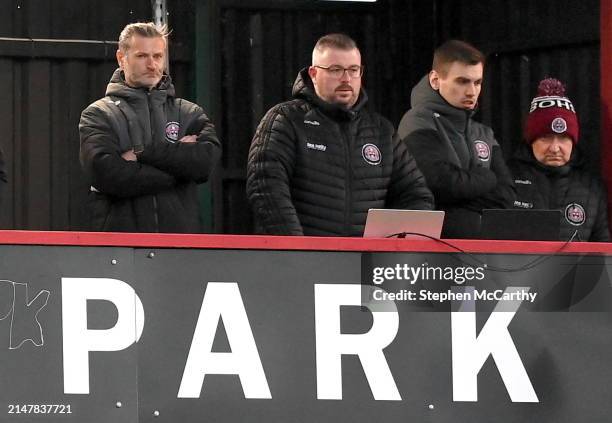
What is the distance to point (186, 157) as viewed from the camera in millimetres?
7430

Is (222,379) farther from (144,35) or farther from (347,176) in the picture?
(144,35)

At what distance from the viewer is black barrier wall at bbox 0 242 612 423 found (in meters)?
6.41

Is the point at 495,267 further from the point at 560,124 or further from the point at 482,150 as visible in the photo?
the point at 560,124

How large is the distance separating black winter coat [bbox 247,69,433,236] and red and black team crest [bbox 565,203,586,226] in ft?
2.93

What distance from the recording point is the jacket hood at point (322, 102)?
24.4 ft

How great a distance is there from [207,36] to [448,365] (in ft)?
12.3

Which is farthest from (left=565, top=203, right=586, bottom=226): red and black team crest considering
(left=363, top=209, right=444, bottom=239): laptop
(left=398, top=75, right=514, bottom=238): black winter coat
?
(left=363, top=209, right=444, bottom=239): laptop

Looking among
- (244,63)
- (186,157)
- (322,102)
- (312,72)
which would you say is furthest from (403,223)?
(244,63)

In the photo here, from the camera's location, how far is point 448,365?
6.80 metres

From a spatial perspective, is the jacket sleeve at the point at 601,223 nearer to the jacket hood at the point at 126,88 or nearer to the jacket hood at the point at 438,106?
the jacket hood at the point at 438,106

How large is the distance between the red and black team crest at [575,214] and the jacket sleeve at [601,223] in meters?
0.09

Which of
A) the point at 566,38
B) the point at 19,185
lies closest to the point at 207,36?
the point at 19,185

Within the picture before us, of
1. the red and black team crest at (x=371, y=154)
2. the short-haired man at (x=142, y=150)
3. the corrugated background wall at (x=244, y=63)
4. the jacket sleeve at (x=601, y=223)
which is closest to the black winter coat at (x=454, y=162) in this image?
the red and black team crest at (x=371, y=154)

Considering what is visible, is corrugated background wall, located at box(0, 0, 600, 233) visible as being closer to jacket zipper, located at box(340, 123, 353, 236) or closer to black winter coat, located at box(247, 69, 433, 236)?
black winter coat, located at box(247, 69, 433, 236)
